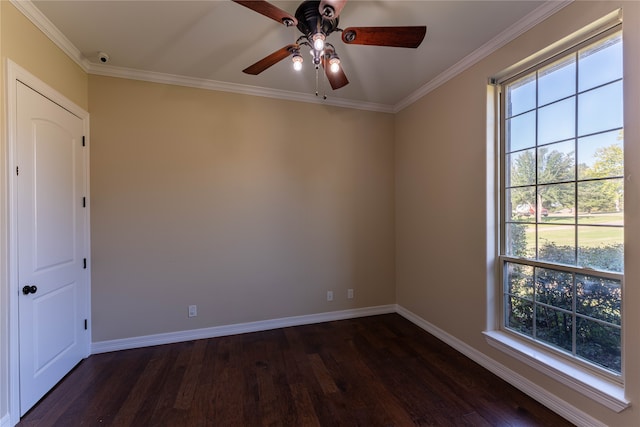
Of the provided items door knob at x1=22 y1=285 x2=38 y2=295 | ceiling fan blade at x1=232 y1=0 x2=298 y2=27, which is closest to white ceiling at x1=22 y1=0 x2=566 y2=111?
ceiling fan blade at x1=232 y1=0 x2=298 y2=27

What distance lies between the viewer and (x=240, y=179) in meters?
3.05

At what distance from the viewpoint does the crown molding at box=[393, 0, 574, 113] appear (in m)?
1.81

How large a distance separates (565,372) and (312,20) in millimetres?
2864

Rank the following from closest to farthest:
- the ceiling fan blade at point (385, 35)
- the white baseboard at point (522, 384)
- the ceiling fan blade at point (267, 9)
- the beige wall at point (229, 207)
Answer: the ceiling fan blade at point (267, 9) < the ceiling fan blade at point (385, 35) < the white baseboard at point (522, 384) < the beige wall at point (229, 207)

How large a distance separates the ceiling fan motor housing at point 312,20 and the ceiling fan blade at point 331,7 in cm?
→ 20

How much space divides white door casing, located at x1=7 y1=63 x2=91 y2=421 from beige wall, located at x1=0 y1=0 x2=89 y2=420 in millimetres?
52

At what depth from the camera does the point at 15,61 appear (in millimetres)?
1773

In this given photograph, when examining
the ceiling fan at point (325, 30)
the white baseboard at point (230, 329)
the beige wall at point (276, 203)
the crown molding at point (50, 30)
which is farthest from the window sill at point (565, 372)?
the crown molding at point (50, 30)

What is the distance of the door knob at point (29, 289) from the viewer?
6.04 feet

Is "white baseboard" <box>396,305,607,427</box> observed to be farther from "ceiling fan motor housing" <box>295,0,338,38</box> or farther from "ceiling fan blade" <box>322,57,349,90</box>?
"ceiling fan motor housing" <box>295,0,338,38</box>

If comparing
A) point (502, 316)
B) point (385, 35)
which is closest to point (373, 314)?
point (502, 316)

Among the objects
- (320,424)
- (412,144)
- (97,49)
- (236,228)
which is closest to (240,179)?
(236,228)

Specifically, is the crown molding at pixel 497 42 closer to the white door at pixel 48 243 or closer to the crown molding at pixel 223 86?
the crown molding at pixel 223 86

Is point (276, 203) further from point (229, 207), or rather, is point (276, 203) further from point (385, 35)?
point (385, 35)
